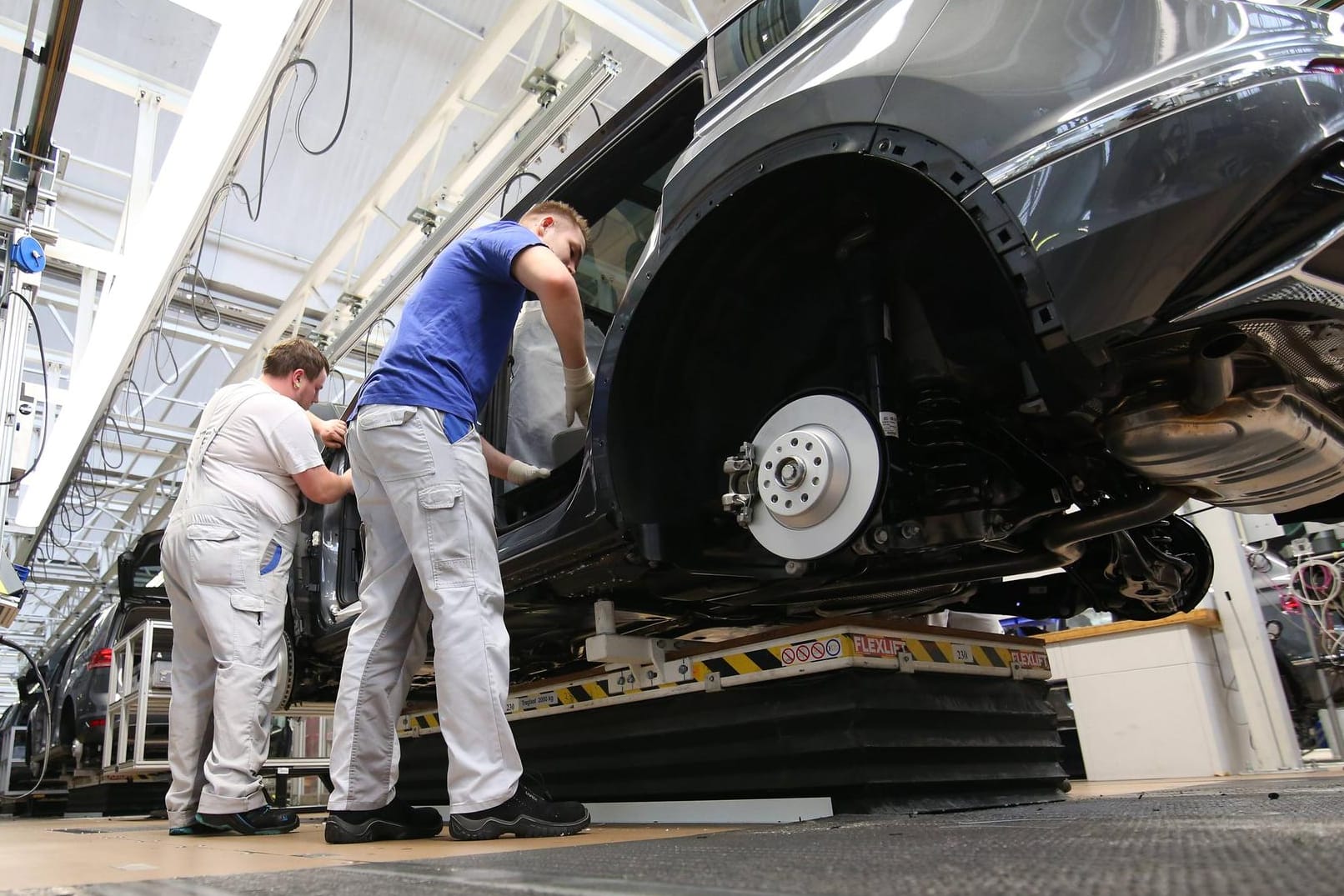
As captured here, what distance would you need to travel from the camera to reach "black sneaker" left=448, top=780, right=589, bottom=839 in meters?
1.76

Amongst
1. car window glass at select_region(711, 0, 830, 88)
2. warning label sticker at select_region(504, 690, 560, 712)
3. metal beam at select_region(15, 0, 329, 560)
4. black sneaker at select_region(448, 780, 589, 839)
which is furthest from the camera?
metal beam at select_region(15, 0, 329, 560)

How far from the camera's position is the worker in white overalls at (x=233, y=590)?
262 cm

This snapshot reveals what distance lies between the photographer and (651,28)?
4496mm

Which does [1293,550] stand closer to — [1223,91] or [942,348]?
[942,348]

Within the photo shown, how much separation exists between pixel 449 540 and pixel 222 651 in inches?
48.3

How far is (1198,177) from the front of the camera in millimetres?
1169

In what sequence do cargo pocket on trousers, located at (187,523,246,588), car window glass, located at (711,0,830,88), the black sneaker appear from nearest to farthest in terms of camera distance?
the black sneaker → car window glass, located at (711,0,830,88) → cargo pocket on trousers, located at (187,523,246,588)

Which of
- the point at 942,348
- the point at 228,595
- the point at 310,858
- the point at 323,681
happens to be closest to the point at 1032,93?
the point at 942,348

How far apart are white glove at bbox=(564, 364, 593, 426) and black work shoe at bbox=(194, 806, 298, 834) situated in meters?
1.49

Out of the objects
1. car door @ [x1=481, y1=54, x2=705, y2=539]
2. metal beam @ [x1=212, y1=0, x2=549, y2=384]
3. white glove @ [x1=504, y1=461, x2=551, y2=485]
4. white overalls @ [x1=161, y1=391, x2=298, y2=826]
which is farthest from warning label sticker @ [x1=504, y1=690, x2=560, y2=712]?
metal beam @ [x1=212, y1=0, x2=549, y2=384]

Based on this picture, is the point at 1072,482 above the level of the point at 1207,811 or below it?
above

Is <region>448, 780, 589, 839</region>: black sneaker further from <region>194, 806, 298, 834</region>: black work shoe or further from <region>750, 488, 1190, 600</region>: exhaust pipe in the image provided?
<region>194, 806, 298, 834</region>: black work shoe

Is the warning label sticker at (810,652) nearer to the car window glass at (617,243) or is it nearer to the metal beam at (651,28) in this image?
the car window glass at (617,243)

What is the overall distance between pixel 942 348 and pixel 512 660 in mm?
2208
